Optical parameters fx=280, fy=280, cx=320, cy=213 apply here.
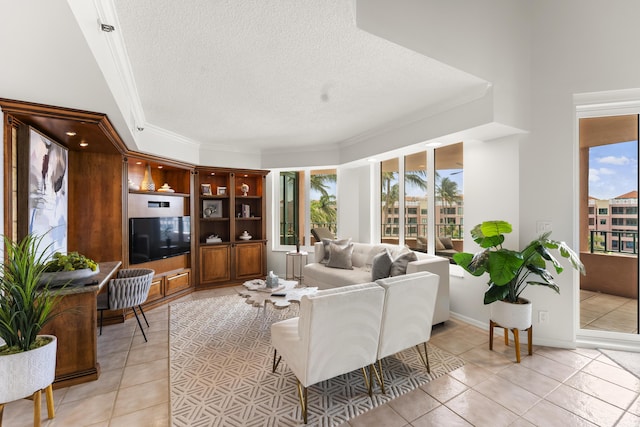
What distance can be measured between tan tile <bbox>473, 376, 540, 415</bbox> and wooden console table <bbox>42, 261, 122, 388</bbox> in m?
3.30

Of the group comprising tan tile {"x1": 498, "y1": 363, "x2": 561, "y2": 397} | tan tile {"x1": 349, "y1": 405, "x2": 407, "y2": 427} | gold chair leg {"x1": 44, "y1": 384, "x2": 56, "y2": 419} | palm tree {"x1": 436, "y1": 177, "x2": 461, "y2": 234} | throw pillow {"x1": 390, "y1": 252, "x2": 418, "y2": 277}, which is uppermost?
palm tree {"x1": 436, "y1": 177, "x2": 461, "y2": 234}

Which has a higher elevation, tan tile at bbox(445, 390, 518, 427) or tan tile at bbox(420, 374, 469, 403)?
tan tile at bbox(420, 374, 469, 403)

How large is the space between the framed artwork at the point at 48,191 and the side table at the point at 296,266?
351cm

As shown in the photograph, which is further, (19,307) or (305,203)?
(305,203)

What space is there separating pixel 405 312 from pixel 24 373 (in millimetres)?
2628

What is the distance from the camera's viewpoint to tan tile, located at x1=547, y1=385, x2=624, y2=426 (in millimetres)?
1975

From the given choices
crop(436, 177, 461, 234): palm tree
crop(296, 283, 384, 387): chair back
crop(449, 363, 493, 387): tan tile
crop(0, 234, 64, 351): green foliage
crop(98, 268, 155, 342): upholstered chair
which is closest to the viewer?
crop(0, 234, 64, 351): green foliage

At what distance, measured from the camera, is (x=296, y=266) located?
5.92m

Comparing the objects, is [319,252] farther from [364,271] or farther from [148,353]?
[148,353]

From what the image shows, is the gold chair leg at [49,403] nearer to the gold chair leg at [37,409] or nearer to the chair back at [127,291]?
the gold chair leg at [37,409]

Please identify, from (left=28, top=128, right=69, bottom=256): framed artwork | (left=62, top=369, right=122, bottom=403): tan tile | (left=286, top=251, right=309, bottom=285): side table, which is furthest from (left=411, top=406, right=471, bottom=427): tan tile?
(left=286, top=251, right=309, bottom=285): side table

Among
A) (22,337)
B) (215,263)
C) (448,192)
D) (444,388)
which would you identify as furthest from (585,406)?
(215,263)

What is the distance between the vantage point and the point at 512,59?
301 centimetres

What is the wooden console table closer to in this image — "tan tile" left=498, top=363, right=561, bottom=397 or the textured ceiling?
the textured ceiling
